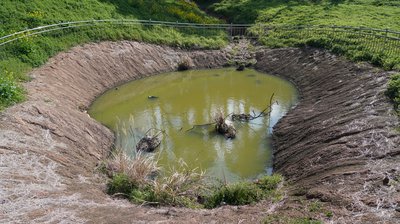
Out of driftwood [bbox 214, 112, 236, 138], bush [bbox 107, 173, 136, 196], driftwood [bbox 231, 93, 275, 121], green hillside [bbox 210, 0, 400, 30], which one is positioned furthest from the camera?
green hillside [bbox 210, 0, 400, 30]

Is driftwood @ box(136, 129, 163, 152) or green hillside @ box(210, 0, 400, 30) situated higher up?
green hillside @ box(210, 0, 400, 30)

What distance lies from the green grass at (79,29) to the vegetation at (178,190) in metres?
6.02

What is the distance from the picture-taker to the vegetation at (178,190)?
1128 centimetres

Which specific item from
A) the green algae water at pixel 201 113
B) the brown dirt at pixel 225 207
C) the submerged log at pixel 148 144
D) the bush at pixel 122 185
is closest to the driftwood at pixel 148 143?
the submerged log at pixel 148 144

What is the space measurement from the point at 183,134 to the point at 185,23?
50.3 feet

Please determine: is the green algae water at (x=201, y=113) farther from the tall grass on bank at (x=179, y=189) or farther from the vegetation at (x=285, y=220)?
the vegetation at (x=285, y=220)

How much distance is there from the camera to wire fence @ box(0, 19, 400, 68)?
73.4 ft

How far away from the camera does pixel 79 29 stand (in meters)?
25.6

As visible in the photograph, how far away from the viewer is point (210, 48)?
3077 centimetres

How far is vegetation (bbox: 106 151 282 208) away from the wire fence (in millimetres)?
11623

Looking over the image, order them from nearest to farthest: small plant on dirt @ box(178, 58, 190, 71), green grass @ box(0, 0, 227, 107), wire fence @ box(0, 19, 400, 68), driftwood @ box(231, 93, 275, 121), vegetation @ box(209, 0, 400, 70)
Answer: driftwood @ box(231, 93, 275, 121), green grass @ box(0, 0, 227, 107), wire fence @ box(0, 19, 400, 68), vegetation @ box(209, 0, 400, 70), small plant on dirt @ box(178, 58, 190, 71)

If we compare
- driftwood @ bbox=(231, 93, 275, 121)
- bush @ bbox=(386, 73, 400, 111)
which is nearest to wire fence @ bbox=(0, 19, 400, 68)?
bush @ bbox=(386, 73, 400, 111)

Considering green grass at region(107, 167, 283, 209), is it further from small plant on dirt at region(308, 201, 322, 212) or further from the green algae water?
the green algae water

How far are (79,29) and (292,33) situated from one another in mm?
15077
